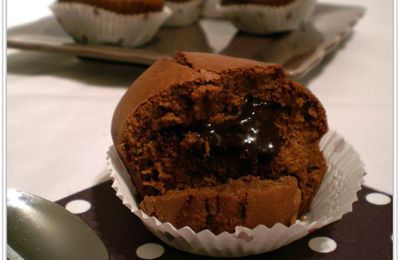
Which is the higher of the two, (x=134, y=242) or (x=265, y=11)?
(x=265, y=11)

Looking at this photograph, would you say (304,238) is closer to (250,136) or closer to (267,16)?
(250,136)

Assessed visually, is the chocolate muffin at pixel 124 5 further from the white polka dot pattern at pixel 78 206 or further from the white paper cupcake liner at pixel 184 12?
the white polka dot pattern at pixel 78 206

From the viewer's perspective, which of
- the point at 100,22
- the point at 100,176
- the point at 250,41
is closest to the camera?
the point at 100,176

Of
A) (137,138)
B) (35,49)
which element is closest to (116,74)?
(35,49)

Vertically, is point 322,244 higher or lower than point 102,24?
lower

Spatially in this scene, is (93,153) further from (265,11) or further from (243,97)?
(265,11)

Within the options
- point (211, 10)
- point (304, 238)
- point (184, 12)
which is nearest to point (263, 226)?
point (304, 238)

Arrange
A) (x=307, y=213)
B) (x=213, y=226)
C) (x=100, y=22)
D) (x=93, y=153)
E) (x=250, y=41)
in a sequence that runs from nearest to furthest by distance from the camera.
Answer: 1. (x=213, y=226)
2. (x=307, y=213)
3. (x=93, y=153)
4. (x=100, y=22)
5. (x=250, y=41)
